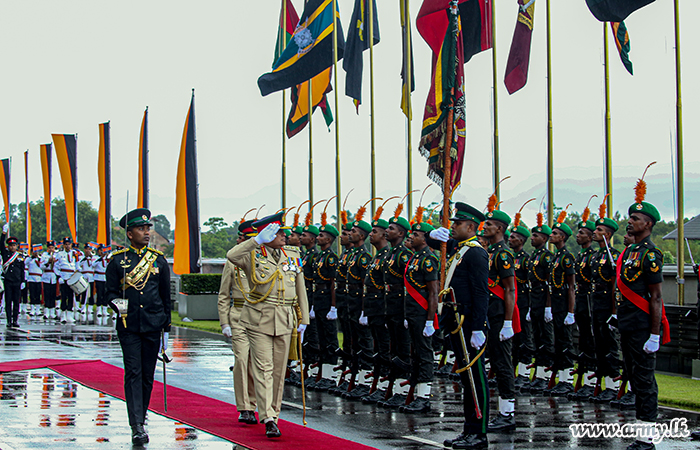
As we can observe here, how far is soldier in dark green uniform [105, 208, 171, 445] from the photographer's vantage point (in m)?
7.69

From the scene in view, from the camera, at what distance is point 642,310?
7.60 metres

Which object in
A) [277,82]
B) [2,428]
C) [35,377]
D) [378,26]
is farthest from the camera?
[378,26]

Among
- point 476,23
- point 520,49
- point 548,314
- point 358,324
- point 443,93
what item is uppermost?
point 476,23

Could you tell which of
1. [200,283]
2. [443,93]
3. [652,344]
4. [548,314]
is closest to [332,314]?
[548,314]

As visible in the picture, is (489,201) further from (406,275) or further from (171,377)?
(171,377)

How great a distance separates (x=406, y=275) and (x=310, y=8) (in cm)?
1044

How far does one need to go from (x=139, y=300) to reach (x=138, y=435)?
3.97 feet

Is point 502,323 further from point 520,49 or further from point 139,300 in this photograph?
point 520,49

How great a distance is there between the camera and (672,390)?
10906mm

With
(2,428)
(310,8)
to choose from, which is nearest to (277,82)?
(310,8)

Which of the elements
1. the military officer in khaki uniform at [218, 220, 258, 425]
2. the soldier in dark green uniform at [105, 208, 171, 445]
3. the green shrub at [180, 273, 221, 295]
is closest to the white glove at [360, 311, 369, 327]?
the military officer in khaki uniform at [218, 220, 258, 425]

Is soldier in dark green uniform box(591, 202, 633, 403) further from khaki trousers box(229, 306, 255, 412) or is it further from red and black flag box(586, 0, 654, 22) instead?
khaki trousers box(229, 306, 255, 412)

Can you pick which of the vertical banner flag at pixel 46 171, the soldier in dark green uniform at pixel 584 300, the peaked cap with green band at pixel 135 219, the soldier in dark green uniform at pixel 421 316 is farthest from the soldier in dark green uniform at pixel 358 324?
the vertical banner flag at pixel 46 171

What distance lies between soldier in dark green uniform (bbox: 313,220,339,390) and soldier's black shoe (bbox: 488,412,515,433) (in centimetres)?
330
